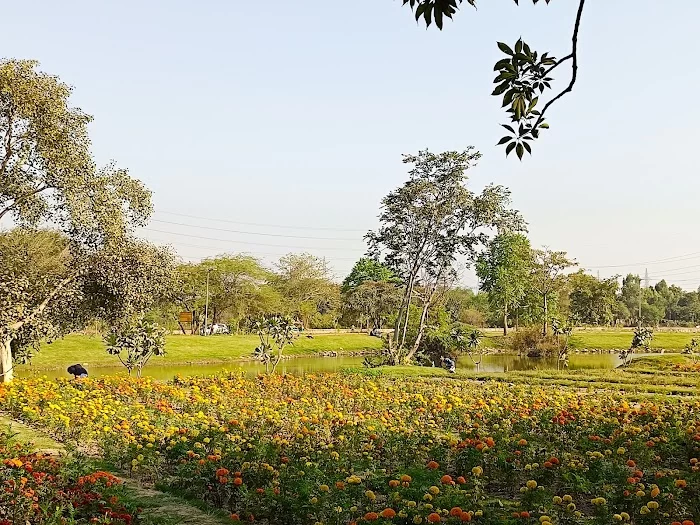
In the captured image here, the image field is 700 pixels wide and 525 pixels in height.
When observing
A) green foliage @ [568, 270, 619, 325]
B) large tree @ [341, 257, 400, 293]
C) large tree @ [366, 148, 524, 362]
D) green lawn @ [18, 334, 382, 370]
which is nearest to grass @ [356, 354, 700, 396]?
large tree @ [366, 148, 524, 362]

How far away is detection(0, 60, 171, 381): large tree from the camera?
1340cm

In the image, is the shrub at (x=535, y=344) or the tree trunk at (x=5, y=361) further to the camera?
the shrub at (x=535, y=344)

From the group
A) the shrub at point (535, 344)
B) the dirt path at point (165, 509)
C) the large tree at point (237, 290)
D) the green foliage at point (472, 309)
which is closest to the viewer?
the dirt path at point (165, 509)

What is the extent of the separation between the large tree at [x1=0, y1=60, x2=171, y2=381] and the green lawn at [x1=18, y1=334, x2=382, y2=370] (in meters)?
11.6

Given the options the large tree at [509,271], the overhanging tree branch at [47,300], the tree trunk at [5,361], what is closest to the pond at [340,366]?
the tree trunk at [5,361]

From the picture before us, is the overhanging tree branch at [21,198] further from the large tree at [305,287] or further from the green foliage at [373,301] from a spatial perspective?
the large tree at [305,287]

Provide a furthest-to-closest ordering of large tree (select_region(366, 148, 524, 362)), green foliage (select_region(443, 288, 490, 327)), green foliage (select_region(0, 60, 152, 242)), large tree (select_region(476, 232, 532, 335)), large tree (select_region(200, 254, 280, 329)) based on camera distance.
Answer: green foliage (select_region(443, 288, 490, 327))
large tree (select_region(200, 254, 280, 329))
large tree (select_region(476, 232, 532, 335))
large tree (select_region(366, 148, 524, 362))
green foliage (select_region(0, 60, 152, 242))

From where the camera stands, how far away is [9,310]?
13.2 meters

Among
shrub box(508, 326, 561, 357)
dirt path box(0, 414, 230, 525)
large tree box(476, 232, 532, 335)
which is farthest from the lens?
large tree box(476, 232, 532, 335)

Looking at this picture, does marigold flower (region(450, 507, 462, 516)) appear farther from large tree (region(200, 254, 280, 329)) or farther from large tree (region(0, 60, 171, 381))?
large tree (region(200, 254, 280, 329))

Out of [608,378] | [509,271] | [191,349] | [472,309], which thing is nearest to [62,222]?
[608,378]

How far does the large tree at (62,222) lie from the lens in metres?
13.4

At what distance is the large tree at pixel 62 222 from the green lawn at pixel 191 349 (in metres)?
11.6

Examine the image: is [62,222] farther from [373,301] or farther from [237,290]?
[237,290]
